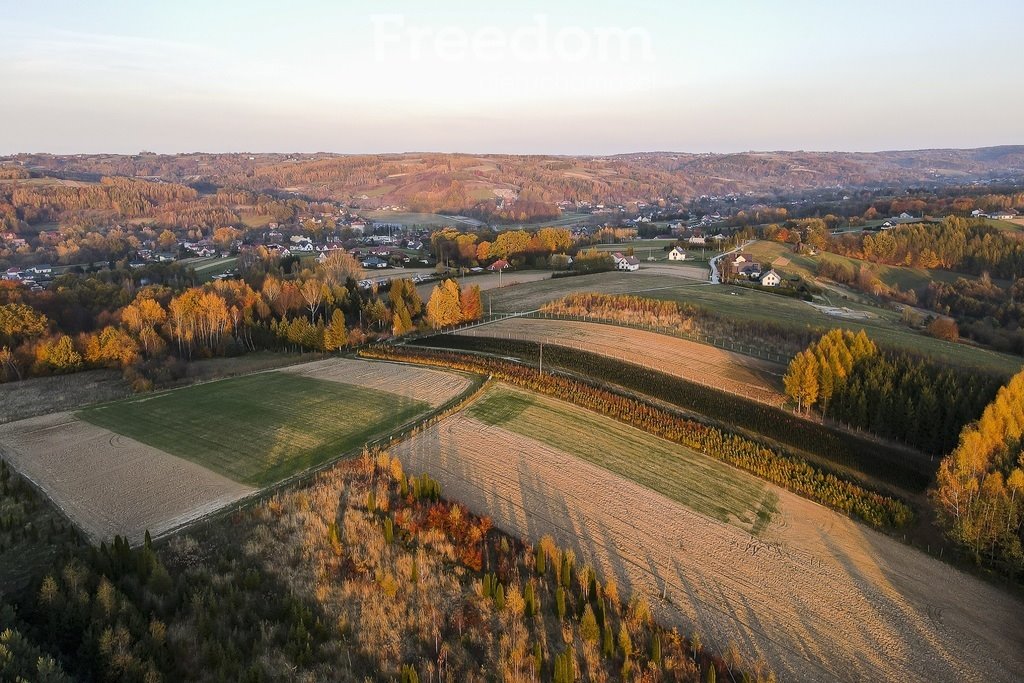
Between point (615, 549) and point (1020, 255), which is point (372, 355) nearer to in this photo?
point (615, 549)

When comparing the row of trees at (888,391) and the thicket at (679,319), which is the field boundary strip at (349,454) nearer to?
the row of trees at (888,391)

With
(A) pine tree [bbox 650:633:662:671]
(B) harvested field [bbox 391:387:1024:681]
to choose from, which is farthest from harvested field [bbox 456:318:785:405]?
(A) pine tree [bbox 650:633:662:671]

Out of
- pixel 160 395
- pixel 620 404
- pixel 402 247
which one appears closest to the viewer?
pixel 620 404

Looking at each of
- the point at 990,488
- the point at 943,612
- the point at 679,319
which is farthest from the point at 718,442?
the point at 679,319

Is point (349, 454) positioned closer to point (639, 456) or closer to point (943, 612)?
point (639, 456)

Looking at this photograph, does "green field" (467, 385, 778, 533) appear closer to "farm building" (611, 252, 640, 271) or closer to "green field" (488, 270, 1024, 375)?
"green field" (488, 270, 1024, 375)

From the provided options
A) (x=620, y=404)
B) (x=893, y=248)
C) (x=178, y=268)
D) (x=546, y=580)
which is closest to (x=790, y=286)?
(x=893, y=248)

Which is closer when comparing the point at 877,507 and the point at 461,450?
the point at 877,507

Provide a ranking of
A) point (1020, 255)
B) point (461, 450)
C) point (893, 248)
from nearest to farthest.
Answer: point (461, 450), point (1020, 255), point (893, 248)
